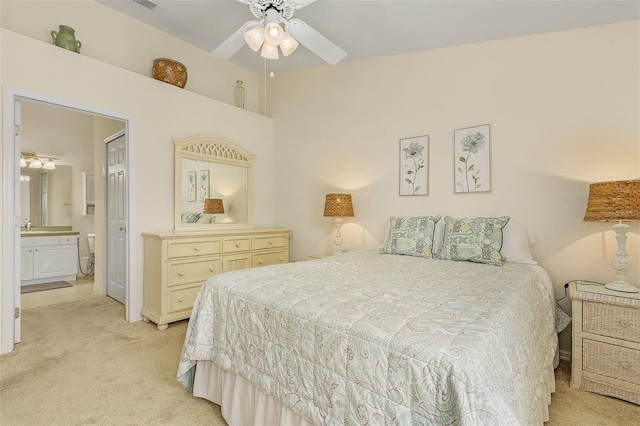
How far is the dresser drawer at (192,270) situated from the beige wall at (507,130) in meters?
1.31

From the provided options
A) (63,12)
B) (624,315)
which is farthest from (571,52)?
(63,12)

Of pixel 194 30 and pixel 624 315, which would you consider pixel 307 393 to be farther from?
pixel 194 30

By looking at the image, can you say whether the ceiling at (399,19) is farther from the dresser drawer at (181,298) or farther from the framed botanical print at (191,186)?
the dresser drawer at (181,298)

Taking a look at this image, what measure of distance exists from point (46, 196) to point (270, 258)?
14.1 ft

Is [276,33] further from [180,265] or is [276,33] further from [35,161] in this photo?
[35,161]

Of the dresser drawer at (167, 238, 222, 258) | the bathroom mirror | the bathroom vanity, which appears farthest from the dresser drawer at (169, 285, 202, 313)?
the bathroom vanity

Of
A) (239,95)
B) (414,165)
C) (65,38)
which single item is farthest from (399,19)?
(65,38)

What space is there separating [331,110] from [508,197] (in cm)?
221

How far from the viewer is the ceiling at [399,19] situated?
Result: 232 cm

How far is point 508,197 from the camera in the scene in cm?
267

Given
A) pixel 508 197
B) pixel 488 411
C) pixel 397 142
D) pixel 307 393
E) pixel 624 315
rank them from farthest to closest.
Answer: pixel 397 142 < pixel 508 197 < pixel 624 315 < pixel 307 393 < pixel 488 411

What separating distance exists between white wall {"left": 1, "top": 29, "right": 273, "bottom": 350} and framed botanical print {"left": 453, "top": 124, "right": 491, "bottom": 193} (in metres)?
2.60

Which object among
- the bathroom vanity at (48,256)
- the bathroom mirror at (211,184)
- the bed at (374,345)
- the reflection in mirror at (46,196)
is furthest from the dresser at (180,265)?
the reflection in mirror at (46,196)

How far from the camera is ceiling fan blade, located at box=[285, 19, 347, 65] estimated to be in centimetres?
211
